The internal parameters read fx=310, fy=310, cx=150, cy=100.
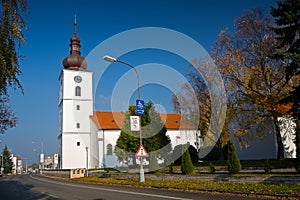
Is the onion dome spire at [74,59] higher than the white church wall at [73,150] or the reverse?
higher

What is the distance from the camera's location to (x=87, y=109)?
2559 inches

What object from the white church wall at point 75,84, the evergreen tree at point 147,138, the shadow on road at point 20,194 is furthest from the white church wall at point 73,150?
the shadow on road at point 20,194

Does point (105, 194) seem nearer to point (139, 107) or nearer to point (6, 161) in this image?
point (139, 107)

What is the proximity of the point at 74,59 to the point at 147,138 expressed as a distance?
1072 inches

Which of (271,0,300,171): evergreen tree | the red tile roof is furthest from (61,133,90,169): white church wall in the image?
(271,0,300,171): evergreen tree

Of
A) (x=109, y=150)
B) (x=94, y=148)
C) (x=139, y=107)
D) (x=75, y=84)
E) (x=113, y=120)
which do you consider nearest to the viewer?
(x=139, y=107)

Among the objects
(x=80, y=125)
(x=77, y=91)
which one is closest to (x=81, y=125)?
(x=80, y=125)

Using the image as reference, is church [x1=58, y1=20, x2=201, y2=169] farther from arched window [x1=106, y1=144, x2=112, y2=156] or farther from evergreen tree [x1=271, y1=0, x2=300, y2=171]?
evergreen tree [x1=271, y1=0, x2=300, y2=171]

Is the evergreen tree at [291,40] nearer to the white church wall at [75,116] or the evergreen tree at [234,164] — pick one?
the evergreen tree at [234,164]

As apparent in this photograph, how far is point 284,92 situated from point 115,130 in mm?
44497

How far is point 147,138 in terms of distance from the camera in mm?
46219

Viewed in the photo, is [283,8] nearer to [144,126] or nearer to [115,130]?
[144,126]

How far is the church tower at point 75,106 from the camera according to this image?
62375 millimetres

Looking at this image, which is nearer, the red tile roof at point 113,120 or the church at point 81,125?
the church at point 81,125
